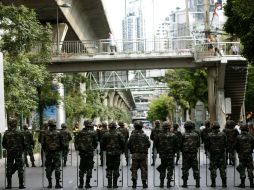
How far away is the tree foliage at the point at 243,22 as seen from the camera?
20.8 metres

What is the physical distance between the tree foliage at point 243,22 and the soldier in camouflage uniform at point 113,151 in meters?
5.88

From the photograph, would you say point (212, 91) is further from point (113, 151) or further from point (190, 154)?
point (113, 151)

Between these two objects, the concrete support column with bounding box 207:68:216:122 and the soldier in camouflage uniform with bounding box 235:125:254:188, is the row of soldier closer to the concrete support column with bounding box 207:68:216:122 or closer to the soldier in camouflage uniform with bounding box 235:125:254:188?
the soldier in camouflage uniform with bounding box 235:125:254:188

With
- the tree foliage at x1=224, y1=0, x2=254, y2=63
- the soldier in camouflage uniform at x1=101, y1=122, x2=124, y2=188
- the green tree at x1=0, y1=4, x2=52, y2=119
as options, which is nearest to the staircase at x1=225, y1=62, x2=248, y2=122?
the green tree at x1=0, y1=4, x2=52, y2=119

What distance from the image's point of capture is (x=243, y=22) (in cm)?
2228

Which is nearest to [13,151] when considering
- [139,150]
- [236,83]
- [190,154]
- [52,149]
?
[52,149]

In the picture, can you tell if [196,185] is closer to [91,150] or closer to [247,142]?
[247,142]

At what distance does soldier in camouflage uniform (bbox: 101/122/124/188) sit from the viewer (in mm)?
18234

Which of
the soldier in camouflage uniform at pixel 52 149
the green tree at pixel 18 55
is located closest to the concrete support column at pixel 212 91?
the green tree at pixel 18 55

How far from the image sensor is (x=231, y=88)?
4488 centimetres

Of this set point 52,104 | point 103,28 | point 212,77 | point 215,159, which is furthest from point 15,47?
point 103,28

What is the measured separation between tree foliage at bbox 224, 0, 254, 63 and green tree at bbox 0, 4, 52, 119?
361 inches

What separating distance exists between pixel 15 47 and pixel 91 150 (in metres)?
11.8

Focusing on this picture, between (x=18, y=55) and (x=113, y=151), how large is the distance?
12403 millimetres
